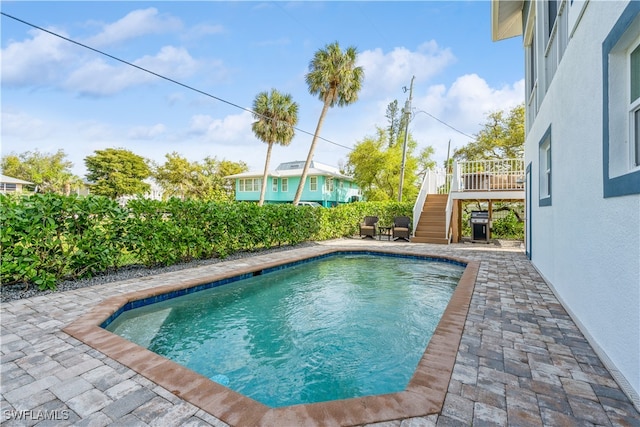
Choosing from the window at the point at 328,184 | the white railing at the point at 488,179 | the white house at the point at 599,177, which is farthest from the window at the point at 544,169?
the window at the point at 328,184

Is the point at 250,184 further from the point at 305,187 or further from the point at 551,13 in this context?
the point at 551,13

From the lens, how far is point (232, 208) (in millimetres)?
8469

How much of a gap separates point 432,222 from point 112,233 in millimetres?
11250

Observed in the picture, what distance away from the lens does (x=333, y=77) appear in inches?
634

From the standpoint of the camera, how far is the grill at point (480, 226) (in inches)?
464

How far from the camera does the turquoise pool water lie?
298 centimetres

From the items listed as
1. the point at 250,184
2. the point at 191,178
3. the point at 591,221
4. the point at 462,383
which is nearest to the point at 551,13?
the point at 591,221

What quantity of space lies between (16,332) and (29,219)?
230cm

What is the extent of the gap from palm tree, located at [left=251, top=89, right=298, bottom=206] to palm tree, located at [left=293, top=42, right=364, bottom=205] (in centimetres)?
410

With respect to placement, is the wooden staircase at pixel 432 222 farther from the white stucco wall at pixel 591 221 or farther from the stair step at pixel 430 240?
the white stucco wall at pixel 591 221

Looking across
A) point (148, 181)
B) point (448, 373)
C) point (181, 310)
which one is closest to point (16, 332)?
point (181, 310)

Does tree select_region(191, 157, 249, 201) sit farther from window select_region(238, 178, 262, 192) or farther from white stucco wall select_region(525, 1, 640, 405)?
white stucco wall select_region(525, 1, 640, 405)

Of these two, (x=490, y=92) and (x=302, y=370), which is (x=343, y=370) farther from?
(x=490, y=92)

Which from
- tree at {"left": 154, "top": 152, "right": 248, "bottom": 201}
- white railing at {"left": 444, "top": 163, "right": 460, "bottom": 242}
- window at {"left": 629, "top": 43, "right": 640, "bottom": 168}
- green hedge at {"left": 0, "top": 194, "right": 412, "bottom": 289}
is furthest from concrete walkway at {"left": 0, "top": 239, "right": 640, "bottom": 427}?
tree at {"left": 154, "top": 152, "right": 248, "bottom": 201}
